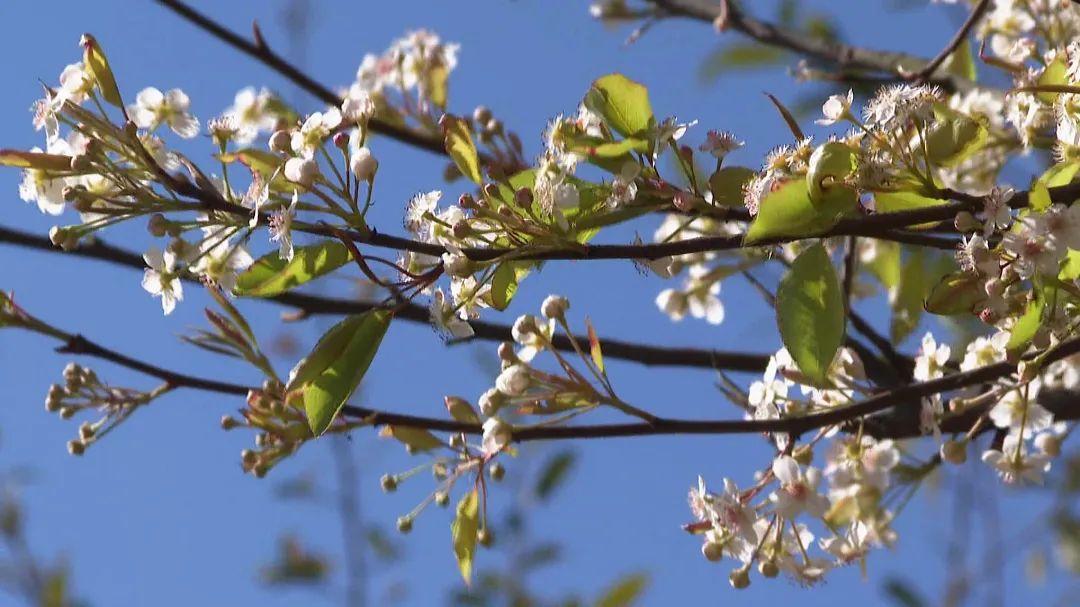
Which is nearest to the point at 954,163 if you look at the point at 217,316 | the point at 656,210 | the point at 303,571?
the point at 656,210

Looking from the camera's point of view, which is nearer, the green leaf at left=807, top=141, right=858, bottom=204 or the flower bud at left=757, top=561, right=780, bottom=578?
the green leaf at left=807, top=141, right=858, bottom=204

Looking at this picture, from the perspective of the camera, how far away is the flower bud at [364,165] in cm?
107

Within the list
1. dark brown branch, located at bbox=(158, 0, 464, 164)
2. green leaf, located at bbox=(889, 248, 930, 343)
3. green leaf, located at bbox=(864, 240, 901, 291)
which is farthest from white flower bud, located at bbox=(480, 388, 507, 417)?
green leaf, located at bbox=(864, 240, 901, 291)

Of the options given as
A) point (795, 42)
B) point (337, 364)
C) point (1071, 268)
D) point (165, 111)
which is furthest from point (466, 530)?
point (795, 42)

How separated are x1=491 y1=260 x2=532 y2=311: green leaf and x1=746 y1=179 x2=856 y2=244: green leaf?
24 cm

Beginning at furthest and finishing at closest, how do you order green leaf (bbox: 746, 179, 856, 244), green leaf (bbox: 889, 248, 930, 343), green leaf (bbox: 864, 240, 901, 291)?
green leaf (bbox: 864, 240, 901, 291)
green leaf (bbox: 889, 248, 930, 343)
green leaf (bbox: 746, 179, 856, 244)

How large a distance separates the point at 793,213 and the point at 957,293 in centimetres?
23

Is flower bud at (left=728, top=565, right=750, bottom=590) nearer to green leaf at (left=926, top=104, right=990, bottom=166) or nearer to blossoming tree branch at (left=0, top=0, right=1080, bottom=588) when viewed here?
blossoming tree branch at (left=0, top=0, right=1080, bottom=588)

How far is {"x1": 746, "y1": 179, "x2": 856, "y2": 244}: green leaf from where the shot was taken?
3.14ft

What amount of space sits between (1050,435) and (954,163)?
591mm

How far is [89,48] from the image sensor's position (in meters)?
1.14

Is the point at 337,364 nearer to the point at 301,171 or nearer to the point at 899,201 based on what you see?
the point at 301,171

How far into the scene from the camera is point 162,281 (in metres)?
1.21

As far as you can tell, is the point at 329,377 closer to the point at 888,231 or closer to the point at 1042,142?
the point at 888,231
